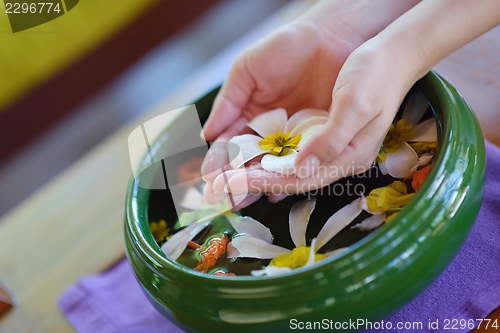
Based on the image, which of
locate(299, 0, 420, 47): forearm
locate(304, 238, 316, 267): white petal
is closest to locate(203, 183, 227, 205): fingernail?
locate(304, 238, 316, 267): white petal

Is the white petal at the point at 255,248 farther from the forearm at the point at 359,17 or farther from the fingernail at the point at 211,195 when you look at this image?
the forearm at the point at 359,17

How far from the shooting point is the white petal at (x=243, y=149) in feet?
1.50

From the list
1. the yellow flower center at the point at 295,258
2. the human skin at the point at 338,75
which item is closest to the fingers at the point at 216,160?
the human skin at the point at 338,75

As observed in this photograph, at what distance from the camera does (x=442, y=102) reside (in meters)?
0.41

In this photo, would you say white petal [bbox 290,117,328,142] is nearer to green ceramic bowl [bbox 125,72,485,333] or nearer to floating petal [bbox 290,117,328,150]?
floating petal [bbox 290,117,328,150]

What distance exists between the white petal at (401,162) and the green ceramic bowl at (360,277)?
5cm

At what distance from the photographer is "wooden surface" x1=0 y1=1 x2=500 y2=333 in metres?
0.53

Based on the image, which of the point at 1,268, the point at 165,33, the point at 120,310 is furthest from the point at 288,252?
the point at 165,33

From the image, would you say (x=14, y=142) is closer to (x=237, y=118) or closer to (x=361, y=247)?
(x=237, y=118)

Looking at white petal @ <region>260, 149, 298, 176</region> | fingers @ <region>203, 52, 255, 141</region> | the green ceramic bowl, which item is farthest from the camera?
fingers @ <region>203, 52, 255, 141</region>

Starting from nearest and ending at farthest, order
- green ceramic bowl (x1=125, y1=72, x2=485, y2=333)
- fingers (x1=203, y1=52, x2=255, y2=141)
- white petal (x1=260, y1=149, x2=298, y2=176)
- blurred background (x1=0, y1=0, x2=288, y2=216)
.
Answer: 1. green ceramic bowl (x1=125, y1=72, x2=485, y2=333)
2. white petal (x1=260, y1=149, x2=298, y2=176)
3. fingers (x1=203, y1=52, x2=255, y2=141)
4. blurred background (x1=0, y1=0, x2=288, y2=216)

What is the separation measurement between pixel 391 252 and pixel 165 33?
3.38 feet

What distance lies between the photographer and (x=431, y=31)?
17.5 inches

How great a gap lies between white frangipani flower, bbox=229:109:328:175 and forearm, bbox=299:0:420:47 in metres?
0.10
